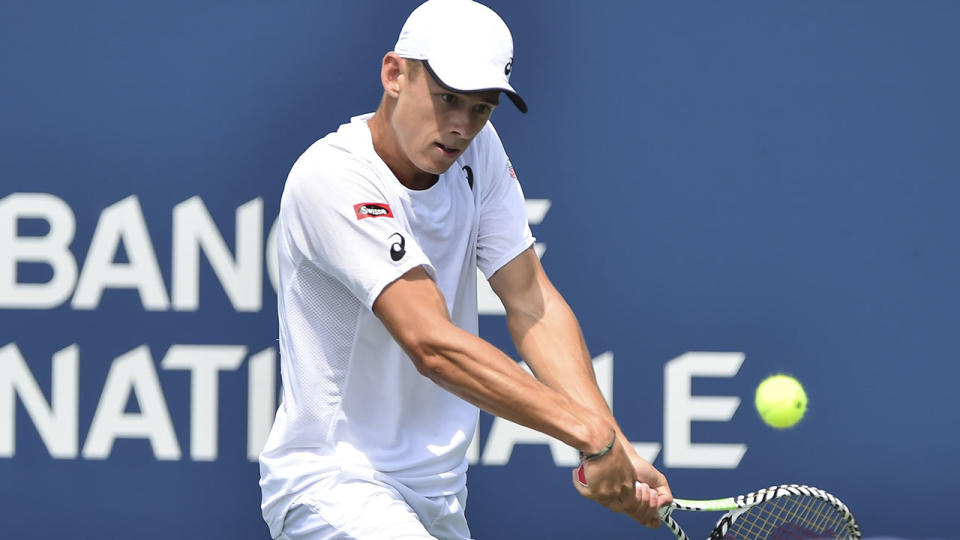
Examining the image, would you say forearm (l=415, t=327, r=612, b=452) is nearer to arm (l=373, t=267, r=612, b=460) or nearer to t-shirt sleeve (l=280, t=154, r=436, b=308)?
arm (l=373, t=267, r=612, b=460)

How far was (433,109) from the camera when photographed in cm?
247

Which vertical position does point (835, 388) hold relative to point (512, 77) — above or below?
below

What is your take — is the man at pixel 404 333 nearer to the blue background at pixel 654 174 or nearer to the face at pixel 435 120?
the face at pixel 435 120

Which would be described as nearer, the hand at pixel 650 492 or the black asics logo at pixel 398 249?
the black asics logo at pixel 398 249

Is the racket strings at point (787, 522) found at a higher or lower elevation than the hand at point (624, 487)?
lower

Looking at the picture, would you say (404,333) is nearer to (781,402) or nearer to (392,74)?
(392,74)

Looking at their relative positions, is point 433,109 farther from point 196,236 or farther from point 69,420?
point 69,420

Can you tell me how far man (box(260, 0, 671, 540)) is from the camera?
2.38 m

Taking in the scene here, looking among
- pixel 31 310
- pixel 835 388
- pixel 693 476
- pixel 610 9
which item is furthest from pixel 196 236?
pixel 835 388

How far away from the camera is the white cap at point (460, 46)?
7.91ft

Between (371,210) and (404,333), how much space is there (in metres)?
0.25

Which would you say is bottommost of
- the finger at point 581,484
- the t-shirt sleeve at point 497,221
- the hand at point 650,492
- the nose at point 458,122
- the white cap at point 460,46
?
the hand at point 650,492

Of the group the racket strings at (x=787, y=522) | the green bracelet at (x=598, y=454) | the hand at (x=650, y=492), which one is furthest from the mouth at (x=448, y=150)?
the racket strings at (x=787, y=522)

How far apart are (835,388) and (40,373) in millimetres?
2460
